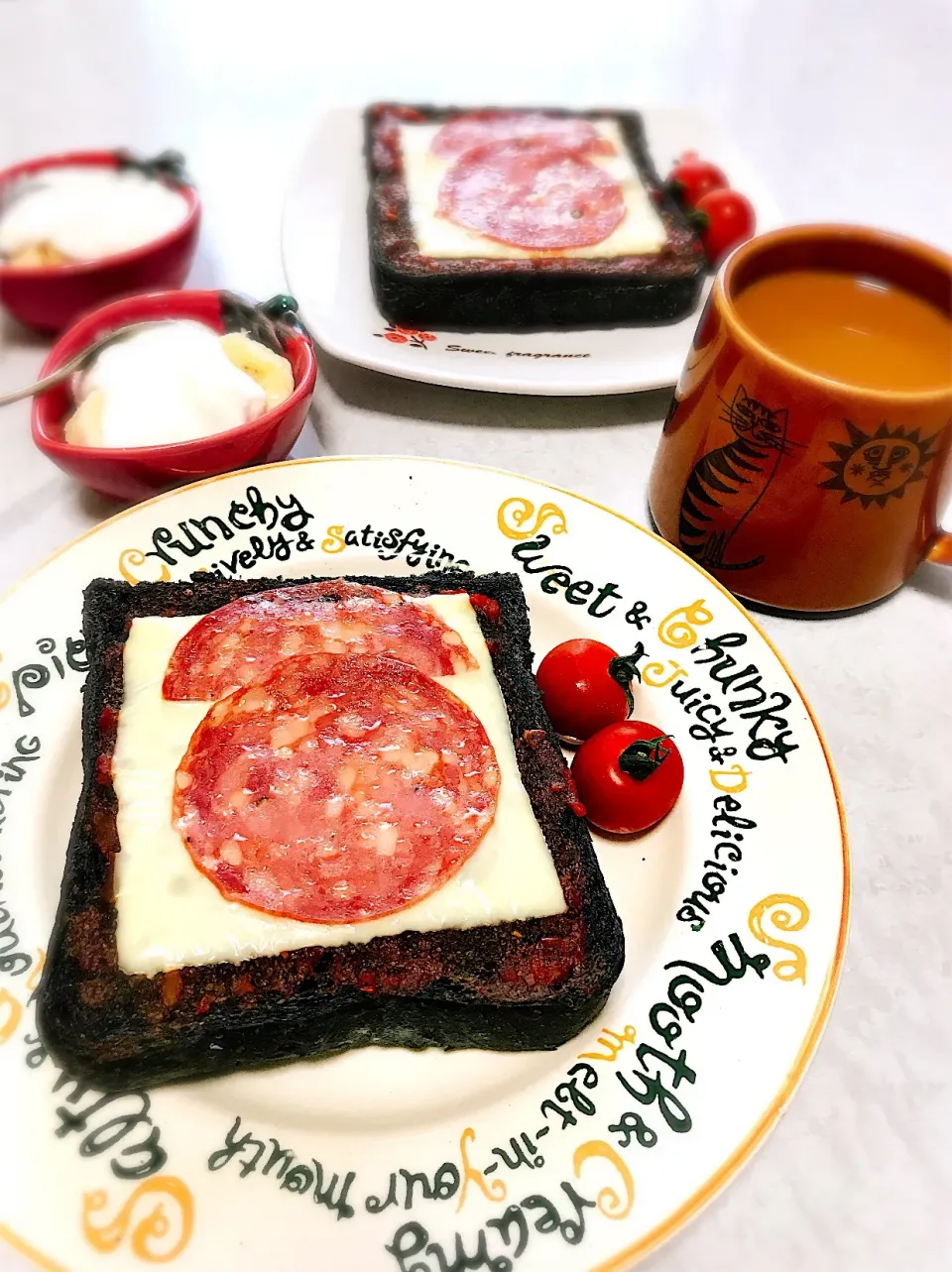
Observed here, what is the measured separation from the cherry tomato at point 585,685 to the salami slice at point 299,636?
9.4 inches

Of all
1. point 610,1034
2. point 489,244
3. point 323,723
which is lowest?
point 610,1034

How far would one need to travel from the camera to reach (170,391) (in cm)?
262

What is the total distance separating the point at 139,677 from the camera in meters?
2.00

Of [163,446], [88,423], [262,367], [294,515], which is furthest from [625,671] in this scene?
[88,423]

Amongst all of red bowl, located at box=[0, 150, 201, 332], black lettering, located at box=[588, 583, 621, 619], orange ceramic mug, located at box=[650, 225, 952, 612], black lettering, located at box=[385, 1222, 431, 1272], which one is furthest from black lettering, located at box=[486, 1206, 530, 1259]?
red bowl, located at box=[0, 150, 201, 332]

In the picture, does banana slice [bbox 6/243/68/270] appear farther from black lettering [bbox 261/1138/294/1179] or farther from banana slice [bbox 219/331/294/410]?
black lettering [bbox 261/1138/294/1179]

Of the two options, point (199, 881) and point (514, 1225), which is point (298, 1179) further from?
point (199, 881)

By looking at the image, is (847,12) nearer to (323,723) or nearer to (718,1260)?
(323,723)

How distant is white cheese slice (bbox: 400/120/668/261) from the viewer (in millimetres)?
3088

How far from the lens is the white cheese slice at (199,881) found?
1.65 metres

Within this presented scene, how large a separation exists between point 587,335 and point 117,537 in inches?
68.7

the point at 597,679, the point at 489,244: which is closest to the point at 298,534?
the point at 597,679

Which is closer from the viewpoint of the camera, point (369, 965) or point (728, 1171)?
point (728, 1171)

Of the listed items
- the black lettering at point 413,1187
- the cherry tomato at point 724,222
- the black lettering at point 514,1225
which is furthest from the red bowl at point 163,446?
the black lettering at point 514,1225
